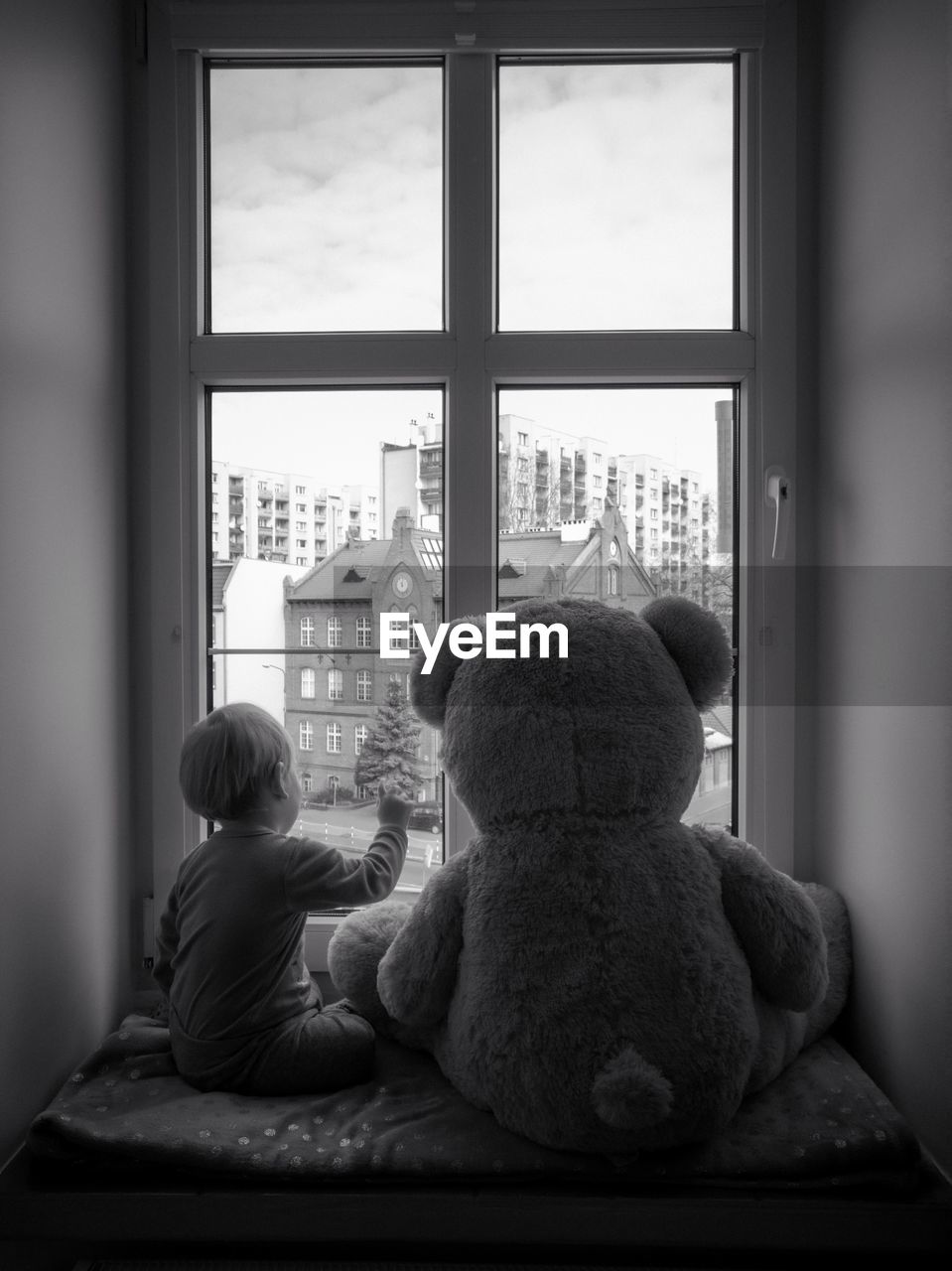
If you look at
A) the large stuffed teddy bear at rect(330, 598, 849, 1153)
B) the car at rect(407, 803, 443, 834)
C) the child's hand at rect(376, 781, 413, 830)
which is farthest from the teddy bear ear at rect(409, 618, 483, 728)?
the car at rect(407, 803, 443, 834)

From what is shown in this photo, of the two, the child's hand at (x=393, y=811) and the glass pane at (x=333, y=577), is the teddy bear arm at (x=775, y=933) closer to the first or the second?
the child's hand at (x=393, y=811)

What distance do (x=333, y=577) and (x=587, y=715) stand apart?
2.24 feet

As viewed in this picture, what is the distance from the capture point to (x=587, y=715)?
4.31 ft

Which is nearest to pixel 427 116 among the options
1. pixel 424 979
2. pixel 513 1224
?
pixel 424 979

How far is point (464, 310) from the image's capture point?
1.72 meters

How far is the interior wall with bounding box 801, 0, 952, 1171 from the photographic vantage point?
1.26 m

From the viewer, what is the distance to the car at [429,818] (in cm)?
179

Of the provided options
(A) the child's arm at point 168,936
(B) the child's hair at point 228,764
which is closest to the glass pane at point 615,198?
(B) the child's hair at point 228,764

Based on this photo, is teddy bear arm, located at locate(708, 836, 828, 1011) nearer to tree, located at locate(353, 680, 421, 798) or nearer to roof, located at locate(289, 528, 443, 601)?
tree, located at locate(353, 680, 421, 798)

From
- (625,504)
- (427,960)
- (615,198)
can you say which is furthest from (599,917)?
(615,198)

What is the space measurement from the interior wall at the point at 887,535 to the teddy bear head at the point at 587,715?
0.92 feet

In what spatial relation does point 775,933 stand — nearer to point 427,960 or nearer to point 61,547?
point 427,960

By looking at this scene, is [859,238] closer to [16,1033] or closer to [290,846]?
[290,846]

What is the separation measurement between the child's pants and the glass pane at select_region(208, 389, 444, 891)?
0.42 metres
